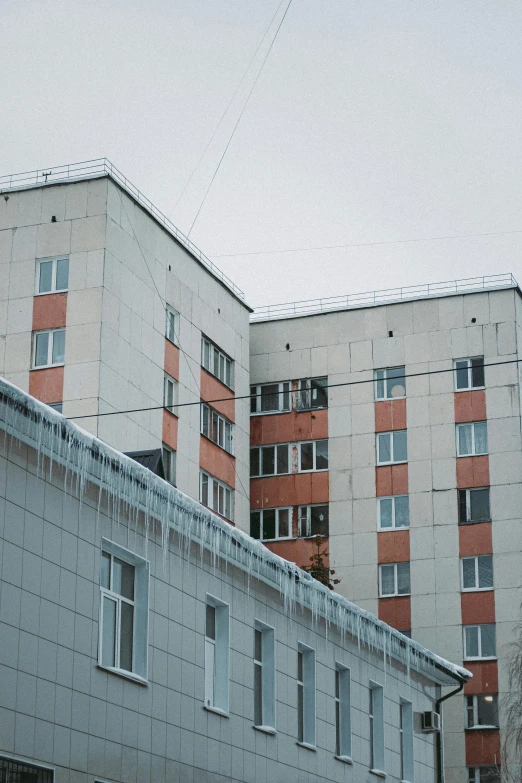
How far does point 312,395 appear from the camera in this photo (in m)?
51.0

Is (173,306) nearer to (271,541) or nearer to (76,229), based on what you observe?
(76,229)

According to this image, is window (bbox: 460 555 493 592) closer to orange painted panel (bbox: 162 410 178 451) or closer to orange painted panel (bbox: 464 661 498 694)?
orange painted panel (bbox: 464 661 498 694)

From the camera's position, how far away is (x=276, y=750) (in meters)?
23.2

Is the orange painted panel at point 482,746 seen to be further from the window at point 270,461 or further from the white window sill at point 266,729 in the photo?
the white window sill at point 266,729

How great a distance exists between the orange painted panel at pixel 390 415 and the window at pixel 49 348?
14083 millimetres

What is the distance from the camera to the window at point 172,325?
4365 centimetres

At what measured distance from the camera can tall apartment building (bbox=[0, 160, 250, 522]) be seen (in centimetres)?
3928

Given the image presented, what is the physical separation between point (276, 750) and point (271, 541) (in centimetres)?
2694

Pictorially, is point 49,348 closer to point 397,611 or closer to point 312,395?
point 312,395

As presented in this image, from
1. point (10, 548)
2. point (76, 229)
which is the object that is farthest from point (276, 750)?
point (76, 229)

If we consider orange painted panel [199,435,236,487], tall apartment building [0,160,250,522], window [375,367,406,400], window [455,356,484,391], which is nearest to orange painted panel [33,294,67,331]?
tall apartment building [0,160,250,522]

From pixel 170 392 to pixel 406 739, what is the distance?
54.4 ft

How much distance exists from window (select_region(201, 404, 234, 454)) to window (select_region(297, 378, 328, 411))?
3.91m

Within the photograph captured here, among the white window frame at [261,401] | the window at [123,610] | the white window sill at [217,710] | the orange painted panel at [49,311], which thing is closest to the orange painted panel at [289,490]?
the white window frame at [261,401]
